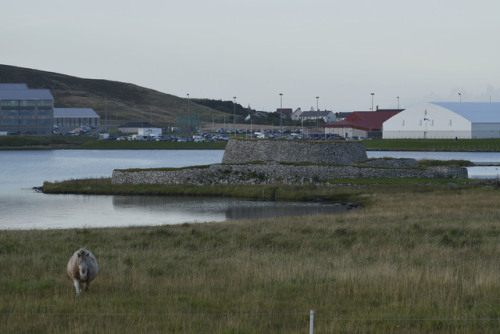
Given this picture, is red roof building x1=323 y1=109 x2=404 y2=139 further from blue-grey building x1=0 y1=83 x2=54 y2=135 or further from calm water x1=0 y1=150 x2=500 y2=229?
calm water x1=0 y1=150 x2=500 y2=229

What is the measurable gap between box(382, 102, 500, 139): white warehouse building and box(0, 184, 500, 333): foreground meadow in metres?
110

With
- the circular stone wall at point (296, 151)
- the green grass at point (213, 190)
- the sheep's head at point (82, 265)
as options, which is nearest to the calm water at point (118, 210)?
the green grass at point (213, 190)

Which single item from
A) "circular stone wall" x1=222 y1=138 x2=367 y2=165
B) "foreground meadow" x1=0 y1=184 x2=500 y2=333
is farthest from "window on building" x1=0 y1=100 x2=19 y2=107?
"foreground meadow" x1=0 y1=184 x2=500 y2=333

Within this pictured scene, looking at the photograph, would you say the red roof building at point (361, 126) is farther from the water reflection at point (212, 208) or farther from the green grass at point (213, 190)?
the water reflection at point (212, 208)

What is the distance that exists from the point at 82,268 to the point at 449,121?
12430 centimetres

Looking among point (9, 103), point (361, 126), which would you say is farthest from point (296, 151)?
point (9, 103)

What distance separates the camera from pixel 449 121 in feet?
429

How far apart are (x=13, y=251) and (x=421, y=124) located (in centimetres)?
12100

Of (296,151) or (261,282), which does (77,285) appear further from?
(296,151)

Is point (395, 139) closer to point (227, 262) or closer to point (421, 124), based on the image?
point (421, 124)

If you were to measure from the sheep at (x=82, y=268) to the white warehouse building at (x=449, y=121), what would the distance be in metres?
123

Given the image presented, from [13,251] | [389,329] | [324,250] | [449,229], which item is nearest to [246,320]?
[389,329]

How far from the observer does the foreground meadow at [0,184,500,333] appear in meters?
11.2

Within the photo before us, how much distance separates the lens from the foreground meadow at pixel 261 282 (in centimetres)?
1118
